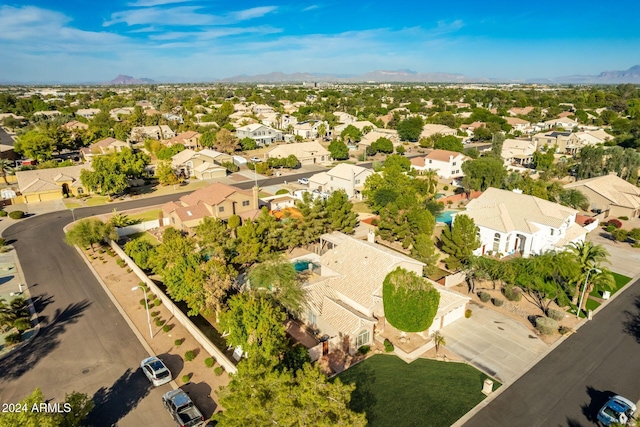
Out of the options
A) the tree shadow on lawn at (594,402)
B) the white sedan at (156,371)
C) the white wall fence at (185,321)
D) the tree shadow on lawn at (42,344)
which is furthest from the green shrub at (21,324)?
the tree shadow on lawn at (594,402)

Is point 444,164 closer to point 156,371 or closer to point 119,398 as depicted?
point 156,371

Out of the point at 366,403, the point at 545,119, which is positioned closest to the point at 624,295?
the point at 366,403

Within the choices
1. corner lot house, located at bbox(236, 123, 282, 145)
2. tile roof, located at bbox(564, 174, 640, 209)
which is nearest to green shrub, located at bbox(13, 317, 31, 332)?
tile roof, located at bbox(564, 174, 640, 209)

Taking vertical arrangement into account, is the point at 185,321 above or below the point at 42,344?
above

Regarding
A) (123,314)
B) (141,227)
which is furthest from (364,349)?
(141,227)

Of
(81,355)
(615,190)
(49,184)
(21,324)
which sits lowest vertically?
(81,355)

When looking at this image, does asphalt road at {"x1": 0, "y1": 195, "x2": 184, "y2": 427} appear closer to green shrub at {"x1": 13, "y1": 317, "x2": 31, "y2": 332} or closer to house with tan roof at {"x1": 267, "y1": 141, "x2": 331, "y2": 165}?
green shrub at {"x1": 13, "y1": 317, "x2": 31, "y2": 332}

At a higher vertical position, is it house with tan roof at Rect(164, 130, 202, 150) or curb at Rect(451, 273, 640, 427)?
house with tan roof at Rect(164, 130, 202, 150)

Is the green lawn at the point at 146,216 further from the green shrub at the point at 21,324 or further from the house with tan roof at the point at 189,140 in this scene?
the house with tan roof at the point at 189,140
